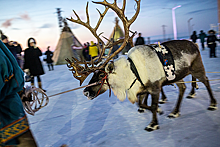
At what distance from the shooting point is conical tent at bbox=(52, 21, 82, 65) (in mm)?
14891

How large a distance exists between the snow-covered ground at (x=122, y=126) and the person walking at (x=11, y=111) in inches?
45.9

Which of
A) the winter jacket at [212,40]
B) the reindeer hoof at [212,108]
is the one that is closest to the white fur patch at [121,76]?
the reindeer hoof at [212,108]

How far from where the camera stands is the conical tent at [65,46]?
1489 cm

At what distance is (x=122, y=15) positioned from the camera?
9.70ft

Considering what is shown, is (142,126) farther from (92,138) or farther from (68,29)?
(68,29)

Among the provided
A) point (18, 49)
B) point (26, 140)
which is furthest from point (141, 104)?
point (18, 49)

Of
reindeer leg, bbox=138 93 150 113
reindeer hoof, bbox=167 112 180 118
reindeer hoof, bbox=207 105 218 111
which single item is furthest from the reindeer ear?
reindeer hoof, bbox=207 105 218 111

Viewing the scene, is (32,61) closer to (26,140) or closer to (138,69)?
(138,69)

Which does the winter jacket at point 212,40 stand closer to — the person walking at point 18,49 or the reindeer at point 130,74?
the reindeer at point 130,74

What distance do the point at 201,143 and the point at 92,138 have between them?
5.00 ft

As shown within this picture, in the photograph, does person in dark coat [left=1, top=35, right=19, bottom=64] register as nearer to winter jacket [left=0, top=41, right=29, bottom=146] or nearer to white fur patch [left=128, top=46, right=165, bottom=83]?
white fur patch [left=128, top=46, right=165, bottom=83]

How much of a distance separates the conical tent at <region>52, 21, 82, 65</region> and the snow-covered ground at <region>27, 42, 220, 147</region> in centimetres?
1109

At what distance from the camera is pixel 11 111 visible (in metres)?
1.51

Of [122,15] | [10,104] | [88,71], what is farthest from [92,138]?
[122,15]
